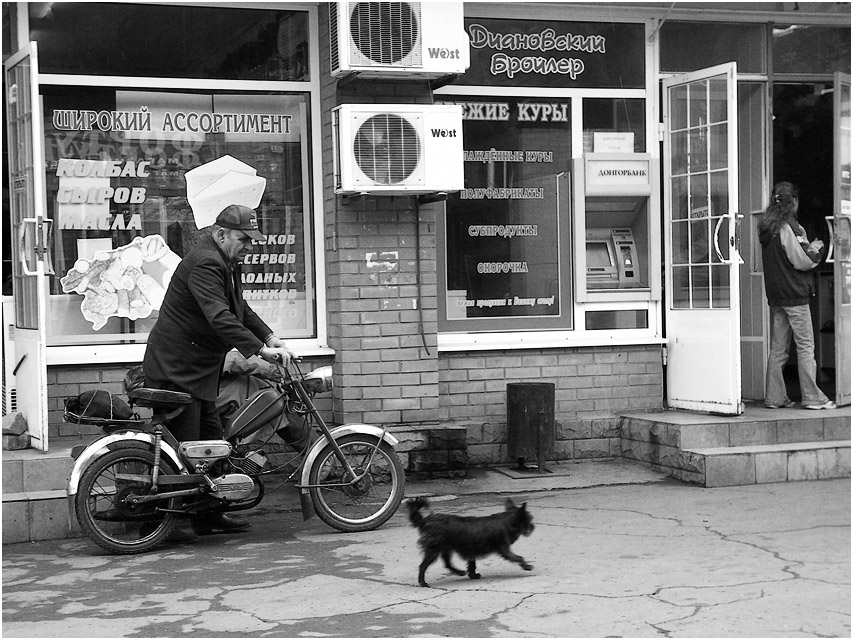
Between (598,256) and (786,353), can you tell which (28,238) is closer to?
(598,256)

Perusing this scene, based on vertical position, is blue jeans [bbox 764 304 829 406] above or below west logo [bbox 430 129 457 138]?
below

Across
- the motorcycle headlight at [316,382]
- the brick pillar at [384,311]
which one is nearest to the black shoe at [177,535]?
the motorcycle headlight at [316,382]

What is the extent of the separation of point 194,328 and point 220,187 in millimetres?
2113

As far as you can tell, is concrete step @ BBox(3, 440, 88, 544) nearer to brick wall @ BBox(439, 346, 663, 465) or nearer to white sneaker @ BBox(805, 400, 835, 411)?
brick wall @ BBox(439, 346, 663, 465)

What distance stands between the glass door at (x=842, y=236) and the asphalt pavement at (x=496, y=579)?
187 centimetres

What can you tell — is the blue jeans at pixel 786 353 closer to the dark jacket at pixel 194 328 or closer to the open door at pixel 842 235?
the open door at pixel 842 235

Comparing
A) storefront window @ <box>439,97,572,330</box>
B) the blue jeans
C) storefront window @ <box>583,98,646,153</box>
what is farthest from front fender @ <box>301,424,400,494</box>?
the blue jeans

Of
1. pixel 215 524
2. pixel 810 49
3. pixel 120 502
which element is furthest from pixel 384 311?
pixel 810 49

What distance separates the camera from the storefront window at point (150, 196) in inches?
330

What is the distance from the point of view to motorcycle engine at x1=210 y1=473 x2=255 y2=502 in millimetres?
6816

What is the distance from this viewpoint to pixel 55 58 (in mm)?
8297

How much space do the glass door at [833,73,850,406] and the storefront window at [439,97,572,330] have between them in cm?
229

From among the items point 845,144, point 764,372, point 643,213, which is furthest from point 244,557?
point 845,144

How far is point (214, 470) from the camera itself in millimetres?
6898
